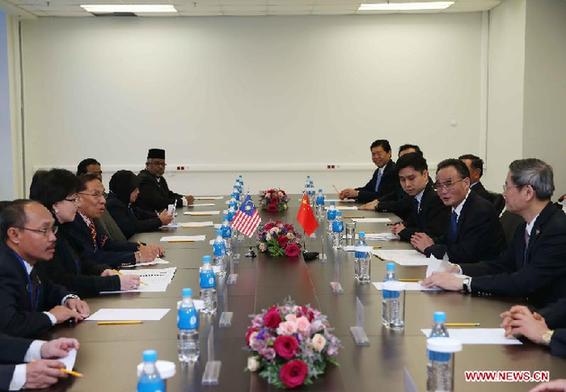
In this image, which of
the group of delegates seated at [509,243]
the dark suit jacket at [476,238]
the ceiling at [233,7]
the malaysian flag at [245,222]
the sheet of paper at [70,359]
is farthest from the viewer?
the ceiling at [233,7]

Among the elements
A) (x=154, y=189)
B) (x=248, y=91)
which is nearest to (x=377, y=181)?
(x=154, y=189)

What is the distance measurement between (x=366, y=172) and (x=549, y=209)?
7.37m

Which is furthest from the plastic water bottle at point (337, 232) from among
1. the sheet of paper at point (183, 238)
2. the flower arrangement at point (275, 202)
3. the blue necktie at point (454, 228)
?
the flower arrangement at point (275, 202)

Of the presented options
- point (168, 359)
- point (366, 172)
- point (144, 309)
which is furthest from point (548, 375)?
point (366, 172)

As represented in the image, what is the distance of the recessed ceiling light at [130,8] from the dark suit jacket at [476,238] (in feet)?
21.6

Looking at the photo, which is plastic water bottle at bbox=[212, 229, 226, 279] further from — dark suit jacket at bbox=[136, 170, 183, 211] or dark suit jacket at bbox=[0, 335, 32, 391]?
dark suit jacket at bbox=[136, 170, 183, 211]

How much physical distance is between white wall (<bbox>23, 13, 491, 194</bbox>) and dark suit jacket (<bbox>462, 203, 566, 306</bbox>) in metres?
7.32

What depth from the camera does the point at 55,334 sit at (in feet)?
8.51

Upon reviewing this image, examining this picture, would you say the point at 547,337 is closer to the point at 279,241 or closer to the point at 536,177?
the point at 536,177

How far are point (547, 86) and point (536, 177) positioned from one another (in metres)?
6.42

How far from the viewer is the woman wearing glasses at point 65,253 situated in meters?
3.27

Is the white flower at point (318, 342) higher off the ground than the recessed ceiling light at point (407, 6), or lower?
lower

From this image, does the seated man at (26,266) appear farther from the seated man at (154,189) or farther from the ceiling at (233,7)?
the ceiling at (233,7)

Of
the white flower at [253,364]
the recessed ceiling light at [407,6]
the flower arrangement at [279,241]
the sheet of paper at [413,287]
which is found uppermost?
the recessed ceiling light at [407,6]
